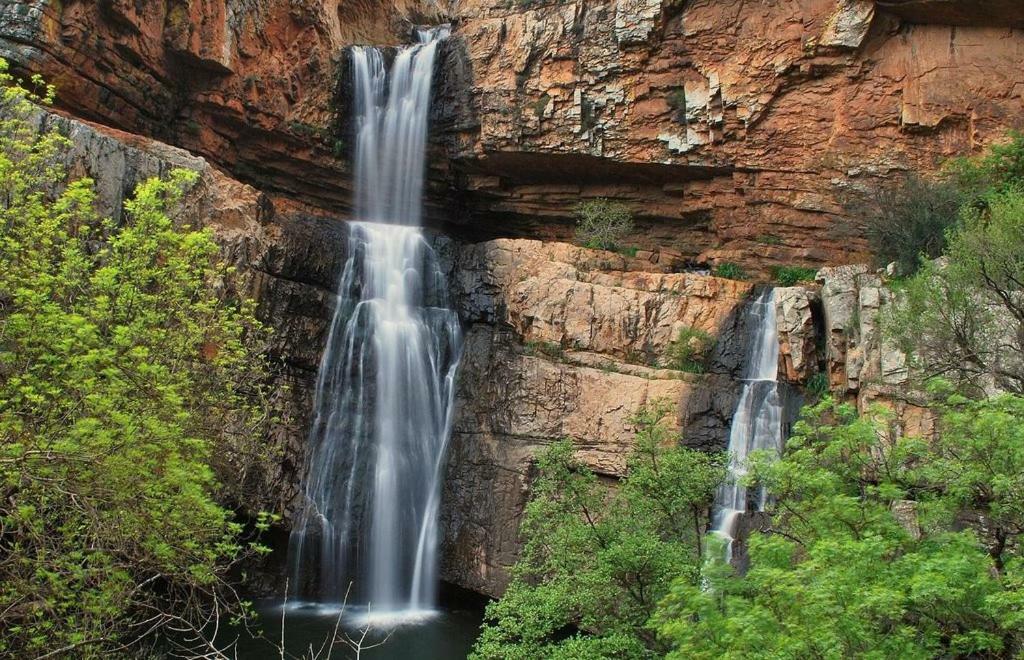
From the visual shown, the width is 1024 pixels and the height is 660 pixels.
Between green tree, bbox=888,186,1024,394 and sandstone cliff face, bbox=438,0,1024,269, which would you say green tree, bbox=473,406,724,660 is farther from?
sandstone cliff face, bbox=438,0,1024,269

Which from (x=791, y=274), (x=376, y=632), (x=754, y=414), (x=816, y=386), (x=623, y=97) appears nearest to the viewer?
(x=376, y=632)

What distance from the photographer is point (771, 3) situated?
80.2ft

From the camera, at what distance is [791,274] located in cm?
2445

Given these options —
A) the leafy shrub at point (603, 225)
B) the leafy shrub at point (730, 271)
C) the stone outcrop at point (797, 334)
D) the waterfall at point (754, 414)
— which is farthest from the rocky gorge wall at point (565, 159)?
the leafy shrub at point (603, 225)

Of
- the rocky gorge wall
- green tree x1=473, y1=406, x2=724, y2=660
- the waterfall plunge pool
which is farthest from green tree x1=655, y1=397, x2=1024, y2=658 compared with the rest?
the waterfall plunge pool

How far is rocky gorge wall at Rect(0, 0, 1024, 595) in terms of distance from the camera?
20891mm

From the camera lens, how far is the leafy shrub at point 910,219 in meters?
21.2

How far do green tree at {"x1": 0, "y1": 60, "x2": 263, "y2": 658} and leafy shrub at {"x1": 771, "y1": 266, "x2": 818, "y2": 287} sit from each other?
16891mm

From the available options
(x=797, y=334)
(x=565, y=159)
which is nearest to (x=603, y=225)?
(x=565, y=159)

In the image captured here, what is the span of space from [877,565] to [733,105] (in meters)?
18.0

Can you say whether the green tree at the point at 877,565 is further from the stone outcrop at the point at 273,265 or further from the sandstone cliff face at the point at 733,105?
the sandstone cliff face at the point at 733,105

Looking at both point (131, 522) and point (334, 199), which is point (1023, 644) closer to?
point (131, 522)

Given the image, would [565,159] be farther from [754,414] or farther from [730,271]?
[754,414]

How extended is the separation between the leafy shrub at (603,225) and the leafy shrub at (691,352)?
461 cm
